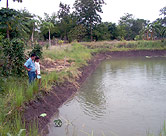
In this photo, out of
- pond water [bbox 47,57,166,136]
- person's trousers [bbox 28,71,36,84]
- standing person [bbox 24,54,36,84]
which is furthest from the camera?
person's trousers [bbox 28,71,36,84]

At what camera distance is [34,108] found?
19.5 ft

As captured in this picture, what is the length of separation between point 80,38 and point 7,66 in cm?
2743

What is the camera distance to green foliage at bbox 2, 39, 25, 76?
7188 mm

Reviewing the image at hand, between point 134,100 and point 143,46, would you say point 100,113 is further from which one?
point 143,46

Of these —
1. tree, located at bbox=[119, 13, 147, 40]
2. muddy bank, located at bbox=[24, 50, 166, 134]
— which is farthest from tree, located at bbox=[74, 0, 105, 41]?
muddy bank, located at bbox=[24, 50, 166, 134]

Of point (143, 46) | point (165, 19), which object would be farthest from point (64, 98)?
point (165, 19)

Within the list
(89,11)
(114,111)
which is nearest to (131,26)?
(89,11)

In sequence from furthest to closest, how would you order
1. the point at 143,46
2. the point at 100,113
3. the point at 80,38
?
the point at 80,38, the point at 143,46, the point at 100,113

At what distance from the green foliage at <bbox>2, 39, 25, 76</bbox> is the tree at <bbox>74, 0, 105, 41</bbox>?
91.1 feet

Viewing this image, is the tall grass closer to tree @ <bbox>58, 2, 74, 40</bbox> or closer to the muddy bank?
tree @ <bbox>58, 2, 74, 40</bbox>

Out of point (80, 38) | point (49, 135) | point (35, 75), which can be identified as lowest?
point (49, 135)

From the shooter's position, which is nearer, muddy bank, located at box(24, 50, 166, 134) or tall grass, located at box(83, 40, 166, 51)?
muddy bank, located at box(24, 50, 166, 134)

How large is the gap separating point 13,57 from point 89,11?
92.8 ft

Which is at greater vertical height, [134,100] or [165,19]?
[165,19]
